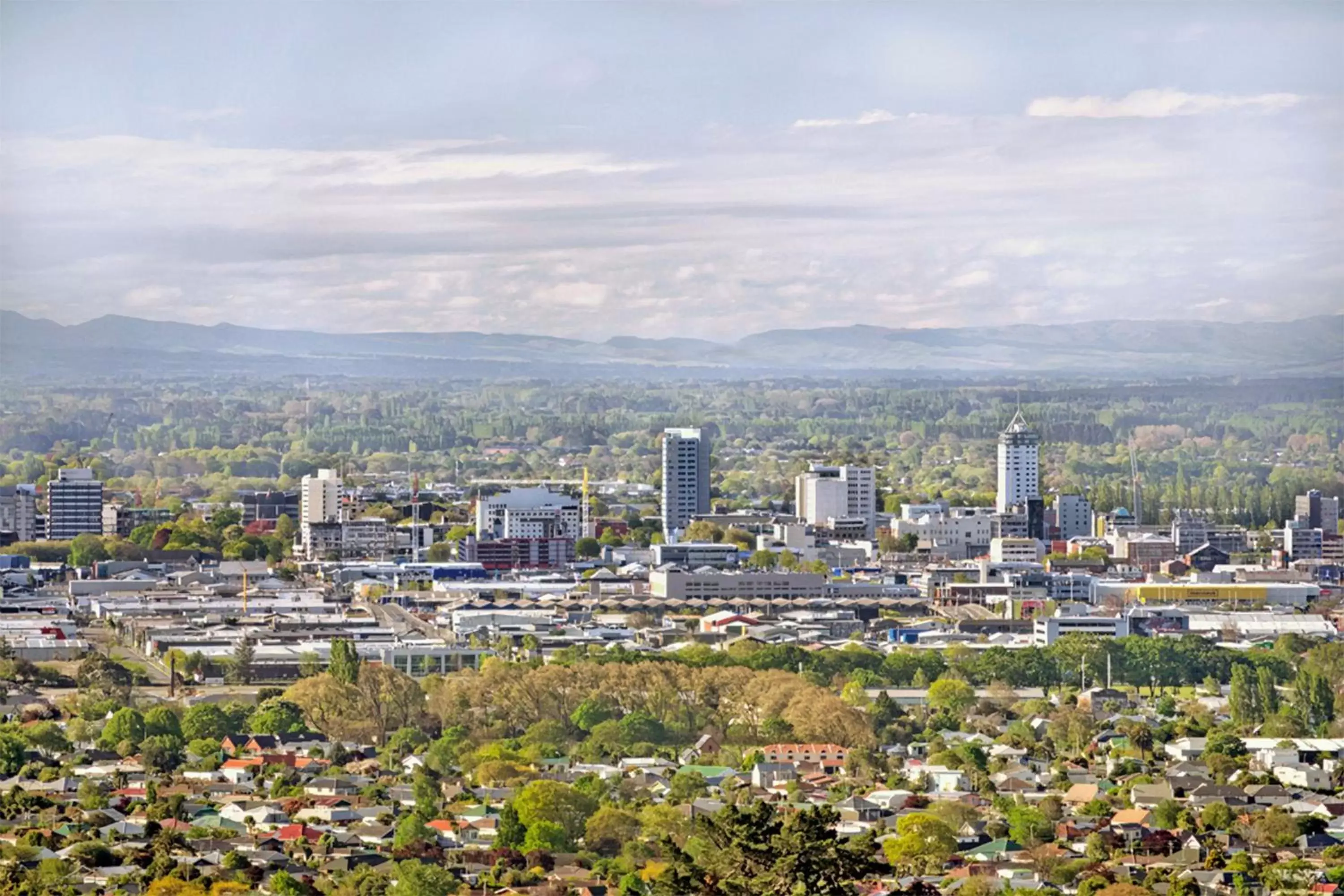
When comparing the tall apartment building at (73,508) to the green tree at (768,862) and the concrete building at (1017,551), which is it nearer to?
the concrete building at (1017,551)

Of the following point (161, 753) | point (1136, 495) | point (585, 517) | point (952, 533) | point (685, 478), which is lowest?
point (161, 753)

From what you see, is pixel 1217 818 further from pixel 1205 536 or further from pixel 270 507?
pixel 270 507

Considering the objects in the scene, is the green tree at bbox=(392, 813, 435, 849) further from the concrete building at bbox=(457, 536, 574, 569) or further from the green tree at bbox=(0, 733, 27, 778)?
the concrete building at bbox=(457, 536, 574, 569)

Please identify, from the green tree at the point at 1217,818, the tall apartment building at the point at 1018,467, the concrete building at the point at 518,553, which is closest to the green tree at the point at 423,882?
the green tree at the point at 1217,818

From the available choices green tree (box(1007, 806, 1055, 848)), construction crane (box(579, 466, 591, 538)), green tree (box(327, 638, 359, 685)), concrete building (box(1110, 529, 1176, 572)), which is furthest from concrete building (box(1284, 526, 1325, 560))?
green tree (box(1007, 806, 1055, 848))

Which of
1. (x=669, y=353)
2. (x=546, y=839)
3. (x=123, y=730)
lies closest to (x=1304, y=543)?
(x=123, y=730)

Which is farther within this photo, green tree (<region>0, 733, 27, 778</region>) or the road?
the road
